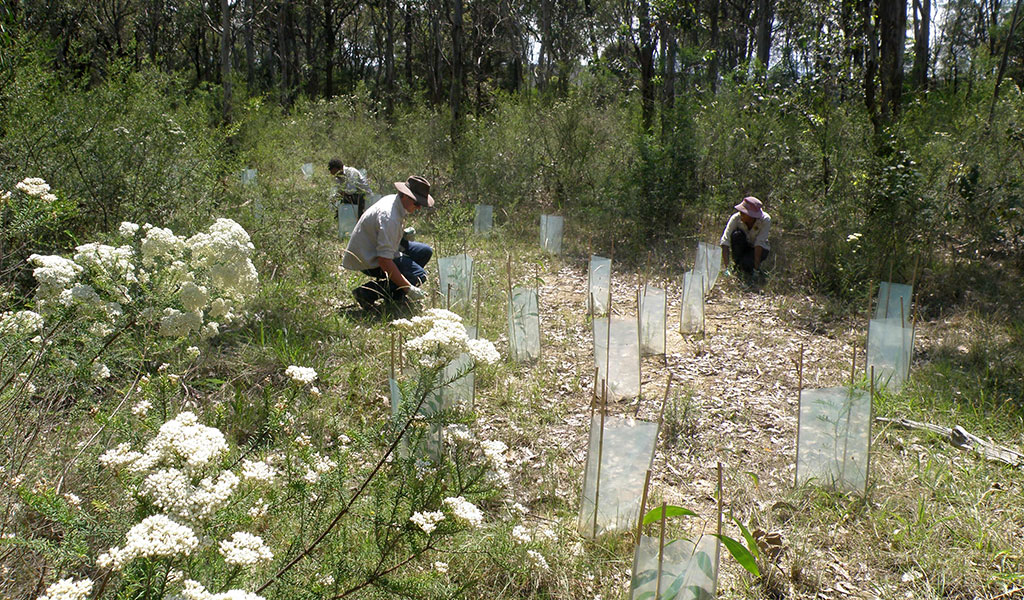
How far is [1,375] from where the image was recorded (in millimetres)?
1964

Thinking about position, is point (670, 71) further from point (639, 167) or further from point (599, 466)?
point (599, 466)

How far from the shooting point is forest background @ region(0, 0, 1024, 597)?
14.1 ft

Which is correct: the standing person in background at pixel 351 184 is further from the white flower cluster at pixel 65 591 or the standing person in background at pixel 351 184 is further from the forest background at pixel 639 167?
the white flower cluster at pixel 65 591

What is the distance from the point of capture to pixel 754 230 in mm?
6664

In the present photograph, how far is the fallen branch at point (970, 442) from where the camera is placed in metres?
3.29

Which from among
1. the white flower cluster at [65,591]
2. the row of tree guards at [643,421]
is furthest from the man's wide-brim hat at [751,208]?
the white flower cluster at [65,591]

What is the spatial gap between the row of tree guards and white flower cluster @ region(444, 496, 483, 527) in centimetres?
31

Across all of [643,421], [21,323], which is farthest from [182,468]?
[643,421]

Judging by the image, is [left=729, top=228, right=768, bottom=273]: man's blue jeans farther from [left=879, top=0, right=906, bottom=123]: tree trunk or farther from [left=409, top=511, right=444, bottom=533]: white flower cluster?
[left=409, top=511, right=444, bottom=533]: white flower cluster

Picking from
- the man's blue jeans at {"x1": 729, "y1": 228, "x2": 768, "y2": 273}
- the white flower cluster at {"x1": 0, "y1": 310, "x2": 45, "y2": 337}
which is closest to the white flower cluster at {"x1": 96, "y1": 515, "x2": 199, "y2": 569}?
the white flower cluster at {"x1": 0, "y1": 310, "x2": 45, "y2": 337}

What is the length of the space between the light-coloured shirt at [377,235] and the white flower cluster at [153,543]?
12.4ft

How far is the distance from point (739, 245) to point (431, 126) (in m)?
6.50

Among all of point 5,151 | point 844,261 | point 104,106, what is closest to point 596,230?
point 844,261

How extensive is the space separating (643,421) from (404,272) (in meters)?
2.86
